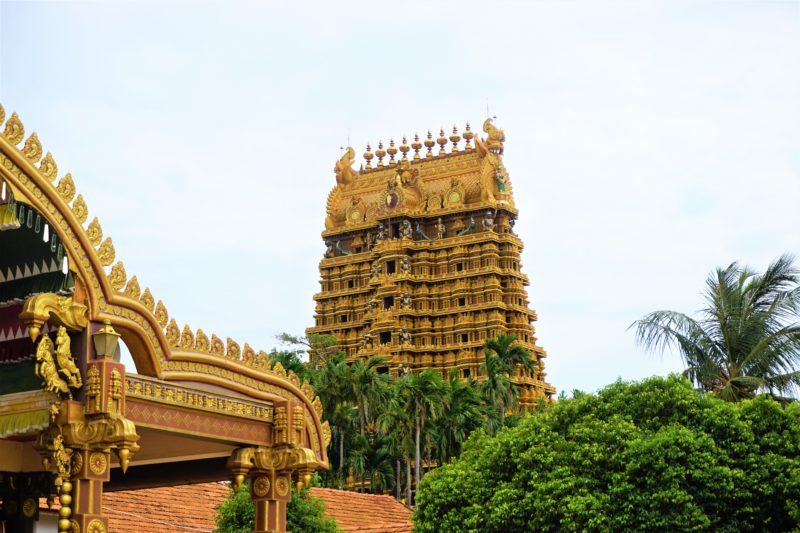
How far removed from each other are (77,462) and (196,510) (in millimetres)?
9429

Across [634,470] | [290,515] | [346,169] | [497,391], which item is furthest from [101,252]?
[346,169]

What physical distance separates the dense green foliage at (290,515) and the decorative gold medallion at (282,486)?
4.23 meters

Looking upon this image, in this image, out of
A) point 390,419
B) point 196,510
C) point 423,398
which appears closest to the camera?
point 196,510

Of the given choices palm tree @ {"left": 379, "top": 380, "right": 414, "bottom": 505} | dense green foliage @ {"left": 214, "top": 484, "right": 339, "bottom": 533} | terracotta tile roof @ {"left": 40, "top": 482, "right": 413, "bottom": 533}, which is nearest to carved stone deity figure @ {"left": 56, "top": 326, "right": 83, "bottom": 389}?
terracotta tile roof @ {"left": 40, "top": 482, "right": 413, "bottom": 533}

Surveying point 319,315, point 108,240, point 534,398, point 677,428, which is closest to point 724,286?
point 677,428

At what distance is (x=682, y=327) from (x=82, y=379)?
1758 centimetres

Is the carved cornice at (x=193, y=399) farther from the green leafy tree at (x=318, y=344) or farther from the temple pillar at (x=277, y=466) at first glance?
the green leafy tree at (x=318, y=344)

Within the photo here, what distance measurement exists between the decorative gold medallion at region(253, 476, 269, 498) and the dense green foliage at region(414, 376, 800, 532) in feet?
25.0

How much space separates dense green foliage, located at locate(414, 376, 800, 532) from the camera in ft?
58.7

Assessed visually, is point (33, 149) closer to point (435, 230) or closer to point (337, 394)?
point (337, 394)

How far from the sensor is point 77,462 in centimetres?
958

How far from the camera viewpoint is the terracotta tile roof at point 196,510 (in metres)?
17.0

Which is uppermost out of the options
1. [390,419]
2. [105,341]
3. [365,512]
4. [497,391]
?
[497,391]

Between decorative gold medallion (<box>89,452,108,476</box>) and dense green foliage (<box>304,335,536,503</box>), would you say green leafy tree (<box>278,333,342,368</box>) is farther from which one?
decorative gold medallion (<box>89,452,108,476</box>)
